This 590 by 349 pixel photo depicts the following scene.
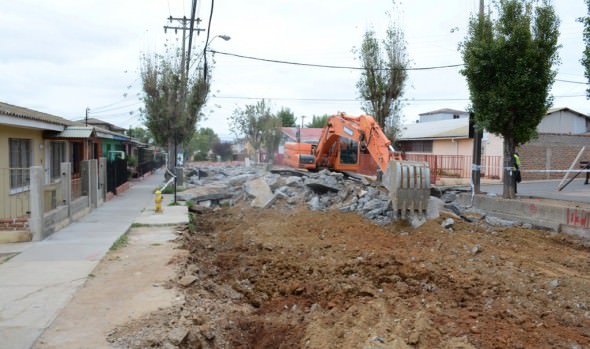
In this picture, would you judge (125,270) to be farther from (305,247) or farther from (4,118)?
(4,118)

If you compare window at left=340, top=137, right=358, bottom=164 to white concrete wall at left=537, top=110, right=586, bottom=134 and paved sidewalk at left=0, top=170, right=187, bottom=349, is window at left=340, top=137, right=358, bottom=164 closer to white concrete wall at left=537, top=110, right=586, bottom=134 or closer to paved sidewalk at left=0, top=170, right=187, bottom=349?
paved sidewalk at left=0, top=170, right=187, bottom=349

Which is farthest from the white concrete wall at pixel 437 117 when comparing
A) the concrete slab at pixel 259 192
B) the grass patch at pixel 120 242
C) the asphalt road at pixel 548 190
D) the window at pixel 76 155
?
the grass patch at pixel 120 242

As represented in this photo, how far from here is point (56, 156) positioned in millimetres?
17516

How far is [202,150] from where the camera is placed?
3438 inches

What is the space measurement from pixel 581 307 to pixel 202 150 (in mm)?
83459

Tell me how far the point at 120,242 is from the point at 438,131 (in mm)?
26817

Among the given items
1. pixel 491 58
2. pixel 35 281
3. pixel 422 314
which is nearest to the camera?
pixel 422 314

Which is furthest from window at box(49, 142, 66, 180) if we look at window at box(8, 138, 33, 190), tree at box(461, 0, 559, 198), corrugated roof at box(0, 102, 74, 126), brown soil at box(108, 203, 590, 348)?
tree at box(461, 0, 559, 198)

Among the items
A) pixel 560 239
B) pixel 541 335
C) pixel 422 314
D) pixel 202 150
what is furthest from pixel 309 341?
pixel 202 150

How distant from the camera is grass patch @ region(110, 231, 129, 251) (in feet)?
31.6

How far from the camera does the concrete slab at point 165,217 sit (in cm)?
1260

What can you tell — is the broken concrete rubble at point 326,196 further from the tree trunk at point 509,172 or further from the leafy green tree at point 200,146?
the leafy green tree at point 200,146

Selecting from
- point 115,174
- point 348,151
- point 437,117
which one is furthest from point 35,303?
point 437,117

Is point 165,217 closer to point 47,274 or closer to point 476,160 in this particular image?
point 47,274
